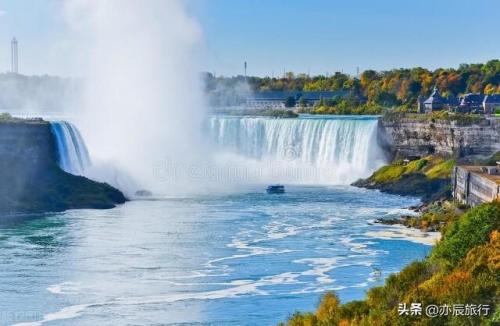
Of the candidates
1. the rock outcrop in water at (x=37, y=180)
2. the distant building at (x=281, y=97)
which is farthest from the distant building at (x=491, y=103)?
the distant building at (x=281, y=97)

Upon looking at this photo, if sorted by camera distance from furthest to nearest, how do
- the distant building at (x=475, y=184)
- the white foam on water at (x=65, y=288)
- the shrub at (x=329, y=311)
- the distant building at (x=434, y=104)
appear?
the distant building at (x=434, y=104) → the distant building at (x=475, y=184) → the white foam on water at (x=65, y=288) → the shrub at (x=329, y=311)

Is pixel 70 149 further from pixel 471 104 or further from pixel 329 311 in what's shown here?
pixel 329 311

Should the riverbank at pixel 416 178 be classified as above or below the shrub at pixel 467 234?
below

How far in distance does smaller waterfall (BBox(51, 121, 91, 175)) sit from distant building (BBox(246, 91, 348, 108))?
39.6 m

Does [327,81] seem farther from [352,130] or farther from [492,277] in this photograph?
[492,277]

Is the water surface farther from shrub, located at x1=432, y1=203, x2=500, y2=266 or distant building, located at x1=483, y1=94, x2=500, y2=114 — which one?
distant building, located at x1=483, y1=94, x2=500, y2=114

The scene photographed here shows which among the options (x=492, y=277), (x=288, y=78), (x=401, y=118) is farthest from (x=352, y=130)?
(x=288, y=78)

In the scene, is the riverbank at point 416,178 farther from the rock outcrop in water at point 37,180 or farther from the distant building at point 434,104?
the rock outcrop in water at point 37,180

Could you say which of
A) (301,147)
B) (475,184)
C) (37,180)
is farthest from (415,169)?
(37,180)

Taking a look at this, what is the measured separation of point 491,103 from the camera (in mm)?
61375

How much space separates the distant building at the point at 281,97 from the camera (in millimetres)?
86812

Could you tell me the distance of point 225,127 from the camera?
2320 inches

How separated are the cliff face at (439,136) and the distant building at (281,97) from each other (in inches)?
1257

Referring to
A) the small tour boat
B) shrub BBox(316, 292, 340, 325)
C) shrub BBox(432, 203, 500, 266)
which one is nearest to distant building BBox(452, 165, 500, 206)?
the small tour boat
